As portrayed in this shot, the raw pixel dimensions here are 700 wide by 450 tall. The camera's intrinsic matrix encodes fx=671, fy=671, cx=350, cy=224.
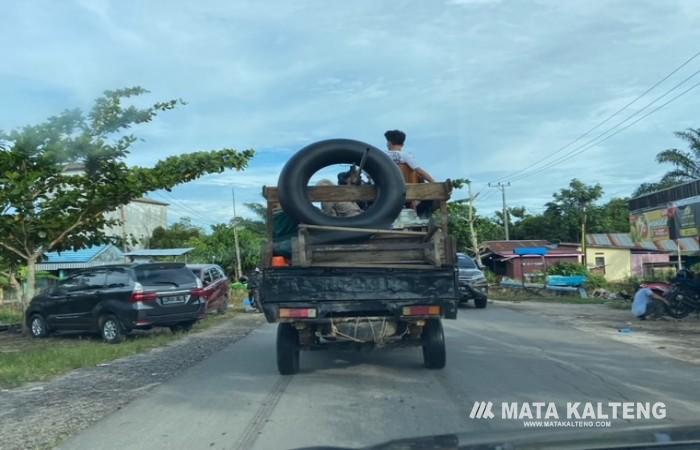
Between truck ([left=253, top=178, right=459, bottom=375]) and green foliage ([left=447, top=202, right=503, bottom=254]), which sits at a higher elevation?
green foliage ([left=447, top=202, right=503, bottom=254])

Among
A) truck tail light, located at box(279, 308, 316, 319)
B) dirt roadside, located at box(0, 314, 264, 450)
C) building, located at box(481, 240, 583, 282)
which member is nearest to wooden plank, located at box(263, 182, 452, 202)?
truck tail light, located at box(279, 308, 316, 319)

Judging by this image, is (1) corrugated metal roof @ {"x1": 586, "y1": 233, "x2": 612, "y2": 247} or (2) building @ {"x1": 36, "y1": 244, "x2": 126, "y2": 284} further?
(1) corrugated metal roof @ {"x1": 586, "y1": 233, "x2": 612, "y2": 247}

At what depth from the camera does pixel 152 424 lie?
6328mm

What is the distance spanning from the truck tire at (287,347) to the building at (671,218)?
1454 centimetres

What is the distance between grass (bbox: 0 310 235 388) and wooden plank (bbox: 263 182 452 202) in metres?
4.55

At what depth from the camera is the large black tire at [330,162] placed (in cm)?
796

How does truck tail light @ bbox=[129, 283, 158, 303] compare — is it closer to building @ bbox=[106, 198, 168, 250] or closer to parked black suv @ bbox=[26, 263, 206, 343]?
parked black suv @ bbox=[26, 263, 206, 343]

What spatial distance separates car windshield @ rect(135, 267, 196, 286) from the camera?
13984 mm

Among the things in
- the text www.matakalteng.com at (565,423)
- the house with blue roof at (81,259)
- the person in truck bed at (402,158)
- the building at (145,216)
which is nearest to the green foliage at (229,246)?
the house with blue roof at (81,259)

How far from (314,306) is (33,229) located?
9511mm

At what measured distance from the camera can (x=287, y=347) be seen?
337 inches

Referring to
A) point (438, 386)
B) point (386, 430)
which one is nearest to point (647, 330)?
point (438, 386)

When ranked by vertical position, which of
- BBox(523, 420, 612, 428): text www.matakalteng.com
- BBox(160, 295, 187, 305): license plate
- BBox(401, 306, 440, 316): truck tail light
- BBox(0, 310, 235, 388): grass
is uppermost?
BBox(160, 295, 187, 305): license plate

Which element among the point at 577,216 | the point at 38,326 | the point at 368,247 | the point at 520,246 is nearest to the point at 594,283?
the point at 38,326
